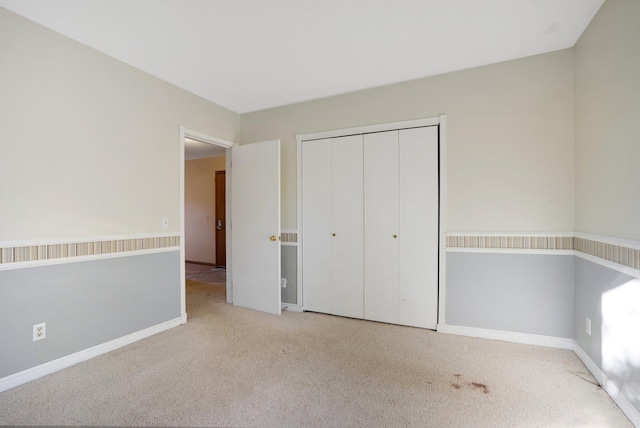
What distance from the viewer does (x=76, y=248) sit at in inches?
87.0

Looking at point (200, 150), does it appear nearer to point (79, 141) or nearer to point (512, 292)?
point (79, 141)

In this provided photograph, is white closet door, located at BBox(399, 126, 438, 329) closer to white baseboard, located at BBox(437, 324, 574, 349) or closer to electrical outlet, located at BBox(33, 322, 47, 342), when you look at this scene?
white baseboard, located at BBox(437, 324, 574, 349)

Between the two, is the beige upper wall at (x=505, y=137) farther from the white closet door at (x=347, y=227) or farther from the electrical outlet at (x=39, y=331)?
the electrical outlet at (x=39, y=331)

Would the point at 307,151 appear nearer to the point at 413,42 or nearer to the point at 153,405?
A: the point at 413,42

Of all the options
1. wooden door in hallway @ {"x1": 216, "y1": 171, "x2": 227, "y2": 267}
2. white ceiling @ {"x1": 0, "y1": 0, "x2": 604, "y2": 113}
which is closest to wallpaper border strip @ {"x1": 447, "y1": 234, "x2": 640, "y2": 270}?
white ceiling @ {"x1": 0, "y1": 0, "x2": 604, "y2": 113}

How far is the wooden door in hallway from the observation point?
6241 millimetres

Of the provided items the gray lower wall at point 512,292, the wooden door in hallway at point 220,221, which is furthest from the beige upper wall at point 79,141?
the wooden door in hallway at point 220,221

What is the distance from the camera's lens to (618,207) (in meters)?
1.74

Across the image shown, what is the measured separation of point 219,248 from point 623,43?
629 cm

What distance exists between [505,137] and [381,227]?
136 cm

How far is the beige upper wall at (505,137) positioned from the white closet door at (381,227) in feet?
1.11

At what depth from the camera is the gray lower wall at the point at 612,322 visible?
157 centimetres

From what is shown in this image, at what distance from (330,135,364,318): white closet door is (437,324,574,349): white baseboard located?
91cm

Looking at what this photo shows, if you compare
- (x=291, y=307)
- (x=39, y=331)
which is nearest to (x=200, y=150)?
(x=291, y=307)
